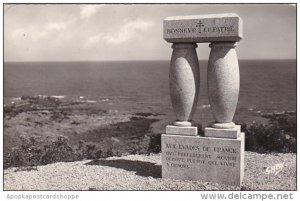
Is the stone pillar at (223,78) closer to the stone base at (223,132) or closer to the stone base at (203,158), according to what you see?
the stone base at (223,132)

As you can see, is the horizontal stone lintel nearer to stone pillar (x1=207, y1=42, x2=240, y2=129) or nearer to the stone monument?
the stone monument

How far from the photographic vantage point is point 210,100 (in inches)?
282

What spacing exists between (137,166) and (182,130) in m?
1.80

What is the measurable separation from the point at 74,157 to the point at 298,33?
19.5ft

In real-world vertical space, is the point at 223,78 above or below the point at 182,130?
above

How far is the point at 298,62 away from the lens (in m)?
7.70

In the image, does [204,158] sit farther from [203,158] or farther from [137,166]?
[137,166]

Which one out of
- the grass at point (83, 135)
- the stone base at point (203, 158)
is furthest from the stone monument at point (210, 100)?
the grass at point (83, 135)

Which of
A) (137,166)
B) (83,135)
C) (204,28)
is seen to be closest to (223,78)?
(204,28)

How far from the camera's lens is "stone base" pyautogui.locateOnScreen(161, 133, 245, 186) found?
700 centimetres

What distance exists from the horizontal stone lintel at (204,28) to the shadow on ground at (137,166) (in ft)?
8.75

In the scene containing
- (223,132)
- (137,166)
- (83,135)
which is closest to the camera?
(223,132)

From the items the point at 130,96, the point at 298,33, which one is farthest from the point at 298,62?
the point at 130,96
